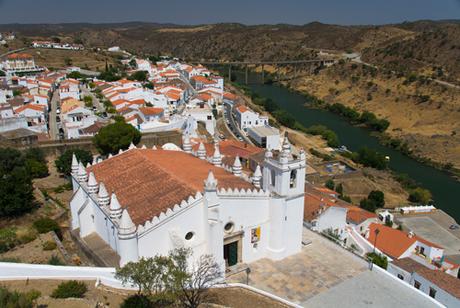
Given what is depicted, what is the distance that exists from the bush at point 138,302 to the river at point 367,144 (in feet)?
138

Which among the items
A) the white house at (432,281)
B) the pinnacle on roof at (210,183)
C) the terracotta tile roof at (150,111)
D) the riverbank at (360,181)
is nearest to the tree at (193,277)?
the pinnacle on roof at (210,183)

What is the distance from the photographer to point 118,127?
141ft

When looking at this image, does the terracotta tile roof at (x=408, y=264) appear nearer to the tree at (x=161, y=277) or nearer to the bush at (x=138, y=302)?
the tree at (x=161, y=277)

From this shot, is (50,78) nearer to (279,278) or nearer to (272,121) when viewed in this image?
(272,121)

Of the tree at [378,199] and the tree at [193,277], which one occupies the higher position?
the tree at [193,277]

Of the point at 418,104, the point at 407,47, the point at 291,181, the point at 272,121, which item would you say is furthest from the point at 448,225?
the point at 407,47

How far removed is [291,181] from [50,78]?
73656 millimetres

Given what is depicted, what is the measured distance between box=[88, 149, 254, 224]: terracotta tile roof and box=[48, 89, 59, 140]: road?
32968 mm

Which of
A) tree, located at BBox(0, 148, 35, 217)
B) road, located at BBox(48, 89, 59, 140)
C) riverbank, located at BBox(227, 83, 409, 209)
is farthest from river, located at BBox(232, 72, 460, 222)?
road, located at BBox(48, 89, 59, 140)

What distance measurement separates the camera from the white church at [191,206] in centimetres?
1809

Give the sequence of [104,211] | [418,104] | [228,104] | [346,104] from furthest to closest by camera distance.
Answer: [346,104], [418,104], [228,104], [104,211]

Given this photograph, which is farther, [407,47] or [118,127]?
[407,47]

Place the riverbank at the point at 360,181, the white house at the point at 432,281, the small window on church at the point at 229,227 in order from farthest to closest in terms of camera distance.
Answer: the riverbank at the point at 360,181 < the white house at the point at 432,281 < the small window on church at the point at 229,227

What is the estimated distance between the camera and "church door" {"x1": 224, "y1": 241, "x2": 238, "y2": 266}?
20609 mm
